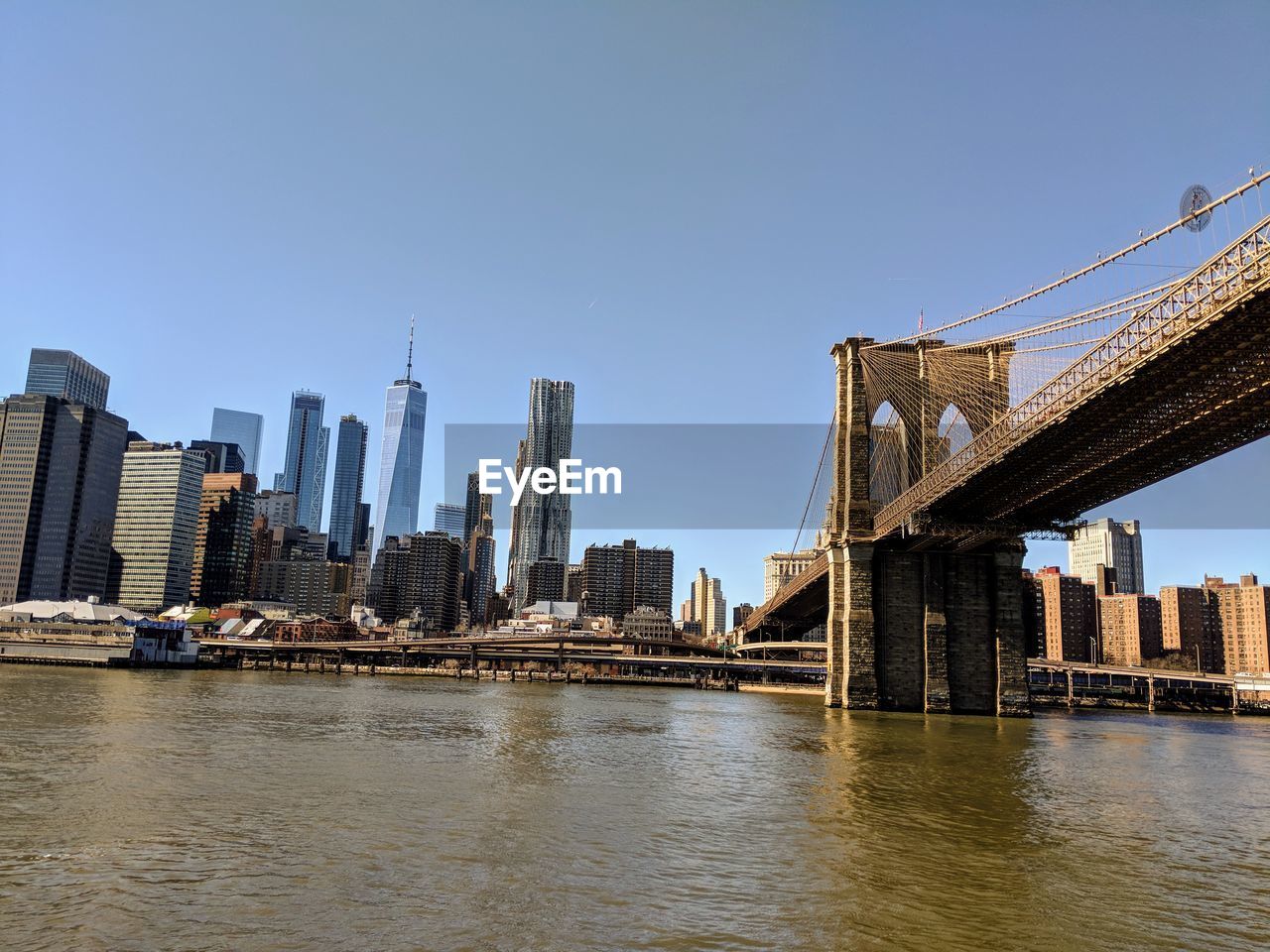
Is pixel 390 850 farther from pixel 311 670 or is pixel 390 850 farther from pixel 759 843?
pixel 311 670

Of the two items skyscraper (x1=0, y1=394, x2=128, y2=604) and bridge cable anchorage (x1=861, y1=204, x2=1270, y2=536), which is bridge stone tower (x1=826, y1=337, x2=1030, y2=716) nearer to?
bridge cable anchorage (x1=861, y1=204, x2=1270, y2=536)

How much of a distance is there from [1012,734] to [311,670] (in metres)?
113

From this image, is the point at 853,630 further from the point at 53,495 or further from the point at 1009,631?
the point at 53,495

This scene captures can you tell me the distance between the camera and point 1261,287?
992 inches

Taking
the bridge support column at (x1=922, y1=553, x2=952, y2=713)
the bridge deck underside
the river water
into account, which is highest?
the bridge deck underside

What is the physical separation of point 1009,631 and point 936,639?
16.7 feet

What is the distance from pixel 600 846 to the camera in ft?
57.1

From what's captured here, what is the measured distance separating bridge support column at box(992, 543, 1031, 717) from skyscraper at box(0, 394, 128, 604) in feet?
619

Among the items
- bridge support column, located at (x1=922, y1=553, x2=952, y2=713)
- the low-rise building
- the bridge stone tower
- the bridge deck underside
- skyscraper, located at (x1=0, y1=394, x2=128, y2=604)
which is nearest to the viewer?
the bridge deck underside

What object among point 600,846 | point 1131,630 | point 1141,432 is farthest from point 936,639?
point 1131,630

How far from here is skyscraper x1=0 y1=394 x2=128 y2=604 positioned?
18288 cm

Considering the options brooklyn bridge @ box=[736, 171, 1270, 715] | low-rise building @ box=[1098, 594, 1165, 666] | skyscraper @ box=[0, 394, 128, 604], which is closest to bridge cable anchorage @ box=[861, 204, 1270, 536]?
brooklyn bridge @ box=[736, 171, 1270, 715]

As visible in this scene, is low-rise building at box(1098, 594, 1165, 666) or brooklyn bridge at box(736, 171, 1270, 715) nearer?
brooklyn bridge at box(736, 171, 1270, 715)

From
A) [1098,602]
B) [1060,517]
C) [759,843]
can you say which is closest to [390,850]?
[759,843]
